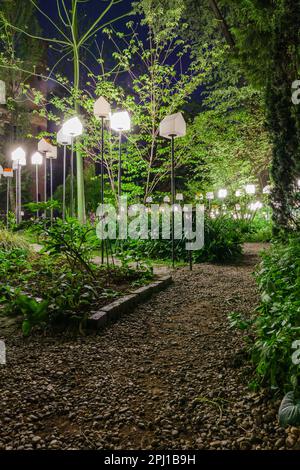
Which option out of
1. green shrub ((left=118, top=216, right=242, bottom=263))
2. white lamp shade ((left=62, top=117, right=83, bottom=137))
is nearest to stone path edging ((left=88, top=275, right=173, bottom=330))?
green shrub ((left=118, top=216, right=242, bottom=263))

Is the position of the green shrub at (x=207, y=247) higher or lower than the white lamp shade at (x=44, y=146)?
lower

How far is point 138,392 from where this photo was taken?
1935mm

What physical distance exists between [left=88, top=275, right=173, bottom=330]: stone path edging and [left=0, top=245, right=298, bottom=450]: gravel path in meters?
0.10

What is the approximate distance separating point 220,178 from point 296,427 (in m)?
11.8

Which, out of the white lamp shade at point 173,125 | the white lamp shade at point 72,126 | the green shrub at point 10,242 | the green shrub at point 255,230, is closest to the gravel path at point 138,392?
the green shrub at point 10,242

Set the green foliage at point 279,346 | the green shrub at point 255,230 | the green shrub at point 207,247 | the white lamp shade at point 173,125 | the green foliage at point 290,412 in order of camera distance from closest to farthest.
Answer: the green foliage at point 290,412 < the green foliage at point 279,346 < the white lamp shade at point 173,125 < the green shrub at point 207,247 < the green shrub at point 255,230

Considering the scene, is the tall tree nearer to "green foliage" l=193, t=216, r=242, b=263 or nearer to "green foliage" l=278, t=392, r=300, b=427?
"green foliage" l=193, t=216, r=242, b=263

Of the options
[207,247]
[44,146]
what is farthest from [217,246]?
[44,146]

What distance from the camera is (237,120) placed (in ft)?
38.4

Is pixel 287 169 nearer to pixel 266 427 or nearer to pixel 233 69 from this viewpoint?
pixel 266 427

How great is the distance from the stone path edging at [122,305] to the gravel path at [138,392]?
0.33 feet

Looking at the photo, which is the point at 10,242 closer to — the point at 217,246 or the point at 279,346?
the point at 217,246

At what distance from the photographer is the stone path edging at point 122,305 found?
2883 millimetres

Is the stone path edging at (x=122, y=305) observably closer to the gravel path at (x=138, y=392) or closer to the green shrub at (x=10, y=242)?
the gravel path at (x=138, y=392)
